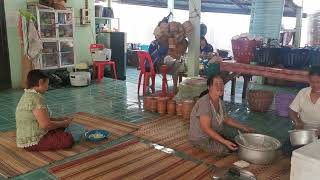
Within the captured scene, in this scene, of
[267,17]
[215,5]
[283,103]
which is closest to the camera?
[283,103]

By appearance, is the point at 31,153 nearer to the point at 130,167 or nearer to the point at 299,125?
the point at 130,167

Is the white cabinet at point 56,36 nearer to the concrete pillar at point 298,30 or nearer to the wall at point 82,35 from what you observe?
the wall at point 82,35

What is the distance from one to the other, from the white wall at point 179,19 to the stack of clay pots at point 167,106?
6.35m

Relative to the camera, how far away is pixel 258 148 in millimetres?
2994

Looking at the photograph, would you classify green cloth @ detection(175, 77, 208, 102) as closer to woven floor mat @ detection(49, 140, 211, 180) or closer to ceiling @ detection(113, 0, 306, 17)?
woven floor mat @ detection(49, 140, 211, 180)

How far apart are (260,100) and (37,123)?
3.42 meters

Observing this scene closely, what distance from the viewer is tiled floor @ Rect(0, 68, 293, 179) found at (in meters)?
4.53

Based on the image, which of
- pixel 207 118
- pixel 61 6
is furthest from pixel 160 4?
pixel 207 118

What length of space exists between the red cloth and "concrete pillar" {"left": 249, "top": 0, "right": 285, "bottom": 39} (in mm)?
4522

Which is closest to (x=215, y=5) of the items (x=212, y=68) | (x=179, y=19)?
(x=179, y=19)

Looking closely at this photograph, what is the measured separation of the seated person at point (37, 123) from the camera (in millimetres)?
3148

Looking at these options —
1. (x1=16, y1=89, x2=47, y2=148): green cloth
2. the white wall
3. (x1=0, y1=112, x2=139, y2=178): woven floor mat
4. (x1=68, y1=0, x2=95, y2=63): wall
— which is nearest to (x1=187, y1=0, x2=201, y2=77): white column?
(x1=0, y1=112, x2=139, y2=178): woven floor mat

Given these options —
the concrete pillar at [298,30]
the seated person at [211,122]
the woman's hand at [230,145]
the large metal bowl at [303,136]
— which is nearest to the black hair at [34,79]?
the seated person at [211,122]

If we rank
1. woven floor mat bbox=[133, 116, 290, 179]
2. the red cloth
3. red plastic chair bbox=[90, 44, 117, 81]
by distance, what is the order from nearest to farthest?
woven floor mat bbox=[133, 116, 290, 179], the red cloth, red plastic chair bbox=[90, 44, 117, 81]
